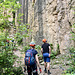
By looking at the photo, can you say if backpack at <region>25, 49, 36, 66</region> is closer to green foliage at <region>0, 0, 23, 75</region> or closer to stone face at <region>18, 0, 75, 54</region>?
green foliage at <region>0, 0, 23, 75</region>

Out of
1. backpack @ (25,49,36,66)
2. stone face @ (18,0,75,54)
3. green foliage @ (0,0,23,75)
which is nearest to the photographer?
backpack @ (25,49,36,66)

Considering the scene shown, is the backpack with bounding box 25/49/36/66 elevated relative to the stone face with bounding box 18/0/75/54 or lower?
lower

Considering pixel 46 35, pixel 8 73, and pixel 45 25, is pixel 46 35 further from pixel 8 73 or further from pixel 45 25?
pixel 8 73

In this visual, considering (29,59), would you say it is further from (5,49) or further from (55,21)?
(55,21)

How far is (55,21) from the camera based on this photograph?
830 centimetres

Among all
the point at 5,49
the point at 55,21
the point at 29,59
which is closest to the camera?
the point at 29,59

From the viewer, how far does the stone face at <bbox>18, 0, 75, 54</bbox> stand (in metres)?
6.71

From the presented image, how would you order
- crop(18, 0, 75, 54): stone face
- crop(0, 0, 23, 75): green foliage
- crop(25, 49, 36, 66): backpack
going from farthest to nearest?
crop(18, 0, 75, 54): stone face < crop(0, 0, 23, 75): green foliage < crop(25, 49, 36, 66): backpack

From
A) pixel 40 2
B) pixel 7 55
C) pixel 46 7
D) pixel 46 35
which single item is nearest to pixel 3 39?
pixel 7 55

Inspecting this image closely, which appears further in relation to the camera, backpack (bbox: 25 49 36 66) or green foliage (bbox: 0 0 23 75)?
green foliage (bbox: 0 0 23 75)

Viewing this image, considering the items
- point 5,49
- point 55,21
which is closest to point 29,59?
point 5,49

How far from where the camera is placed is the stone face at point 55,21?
22.0 feet

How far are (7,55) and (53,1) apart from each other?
20.1 ft

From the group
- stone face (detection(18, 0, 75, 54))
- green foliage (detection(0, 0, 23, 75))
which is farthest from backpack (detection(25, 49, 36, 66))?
stone face (detection(18, 0, 75, 54))
